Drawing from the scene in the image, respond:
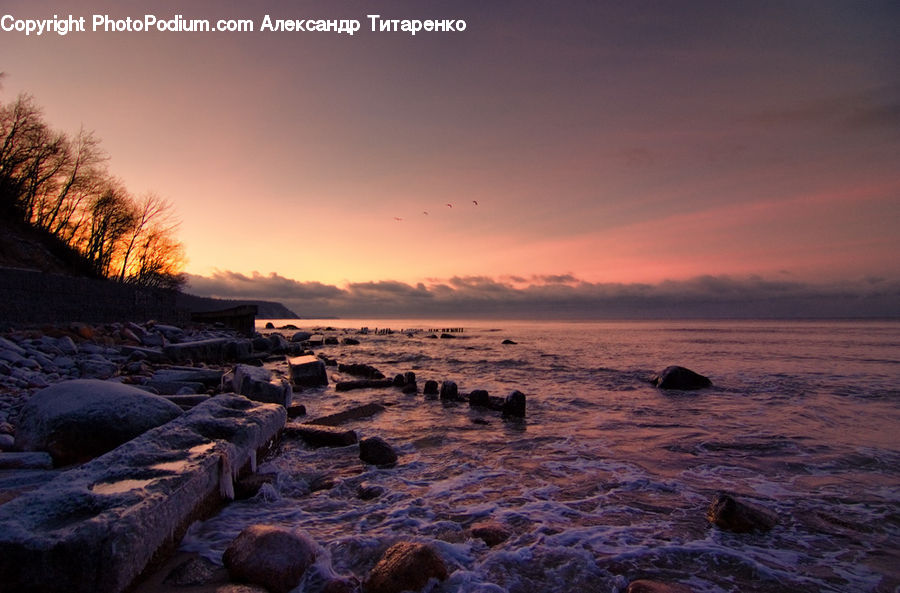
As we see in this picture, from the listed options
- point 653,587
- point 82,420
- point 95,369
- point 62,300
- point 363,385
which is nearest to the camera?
point 653,587

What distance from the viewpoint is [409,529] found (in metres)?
4.23

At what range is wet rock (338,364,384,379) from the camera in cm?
1563

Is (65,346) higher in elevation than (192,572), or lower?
higher

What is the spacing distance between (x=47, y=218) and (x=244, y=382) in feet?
119

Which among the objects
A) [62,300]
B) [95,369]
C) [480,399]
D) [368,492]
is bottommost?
[480,399]

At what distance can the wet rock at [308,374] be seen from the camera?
46.0 feet

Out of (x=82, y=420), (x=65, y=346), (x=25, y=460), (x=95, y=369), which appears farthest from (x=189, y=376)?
(x=25, y=460)

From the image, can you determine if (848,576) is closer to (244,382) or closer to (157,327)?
(244,382)

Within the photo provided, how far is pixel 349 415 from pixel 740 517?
737 centimetres

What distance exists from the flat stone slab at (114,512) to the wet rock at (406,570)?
1662 mm

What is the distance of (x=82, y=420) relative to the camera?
16.4 feet

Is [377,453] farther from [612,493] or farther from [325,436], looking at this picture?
[612,493]

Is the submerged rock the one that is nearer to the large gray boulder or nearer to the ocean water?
the ocean water

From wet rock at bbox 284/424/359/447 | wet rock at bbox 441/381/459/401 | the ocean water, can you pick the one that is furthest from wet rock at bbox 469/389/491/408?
wet rock at bbox 284/424/359/447
